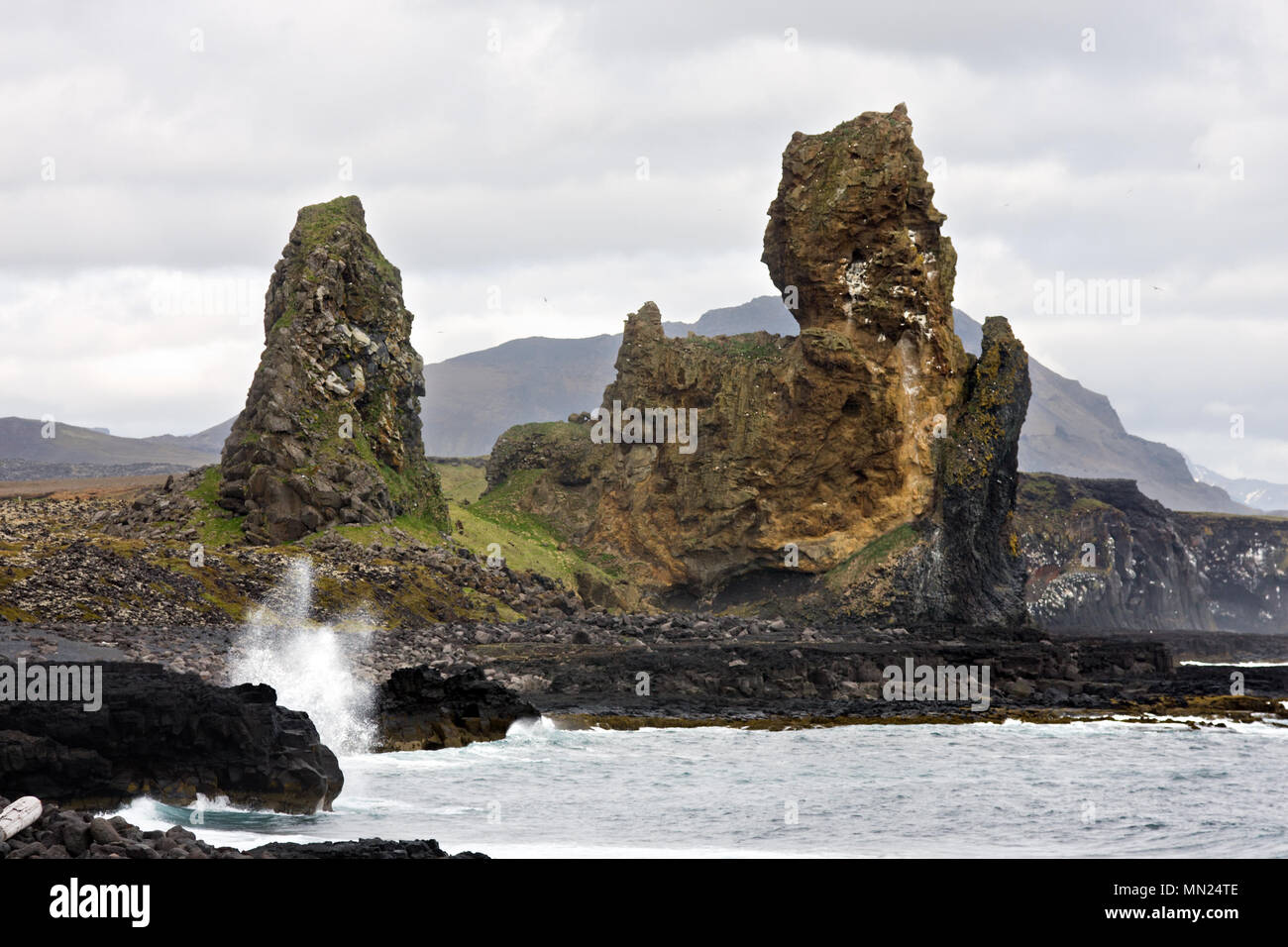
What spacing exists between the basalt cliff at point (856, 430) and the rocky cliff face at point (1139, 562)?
37.4 m

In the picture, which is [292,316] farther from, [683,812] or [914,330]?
[683,812]

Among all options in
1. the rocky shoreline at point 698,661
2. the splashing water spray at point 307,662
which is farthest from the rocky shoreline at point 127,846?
the rocky shoreline at point 698,661

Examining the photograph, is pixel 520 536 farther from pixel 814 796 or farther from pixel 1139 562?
pixel 1139 562

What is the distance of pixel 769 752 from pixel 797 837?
431 inches

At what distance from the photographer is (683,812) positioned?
24250 millimetres

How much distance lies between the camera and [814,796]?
26.2 meters

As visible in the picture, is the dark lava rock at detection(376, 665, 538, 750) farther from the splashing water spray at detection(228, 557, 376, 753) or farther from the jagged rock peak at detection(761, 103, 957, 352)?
the jagged rock peak at detection(761, 103, 957, 352)

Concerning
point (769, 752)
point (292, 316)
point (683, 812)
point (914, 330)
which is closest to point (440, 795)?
point (683, 812)

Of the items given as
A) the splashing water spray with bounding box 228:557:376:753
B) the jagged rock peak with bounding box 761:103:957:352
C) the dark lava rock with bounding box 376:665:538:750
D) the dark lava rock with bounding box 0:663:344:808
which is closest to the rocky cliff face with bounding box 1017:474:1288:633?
the jagged rock peak with bounding box 761:103:957:352

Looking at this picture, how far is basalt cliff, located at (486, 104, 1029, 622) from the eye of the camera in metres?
65.1

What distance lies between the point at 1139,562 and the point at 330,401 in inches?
3179

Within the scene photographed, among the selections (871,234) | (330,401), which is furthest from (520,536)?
(871,234)

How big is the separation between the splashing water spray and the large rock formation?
20.3ft

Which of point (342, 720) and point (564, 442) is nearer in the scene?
point (342, 720)
